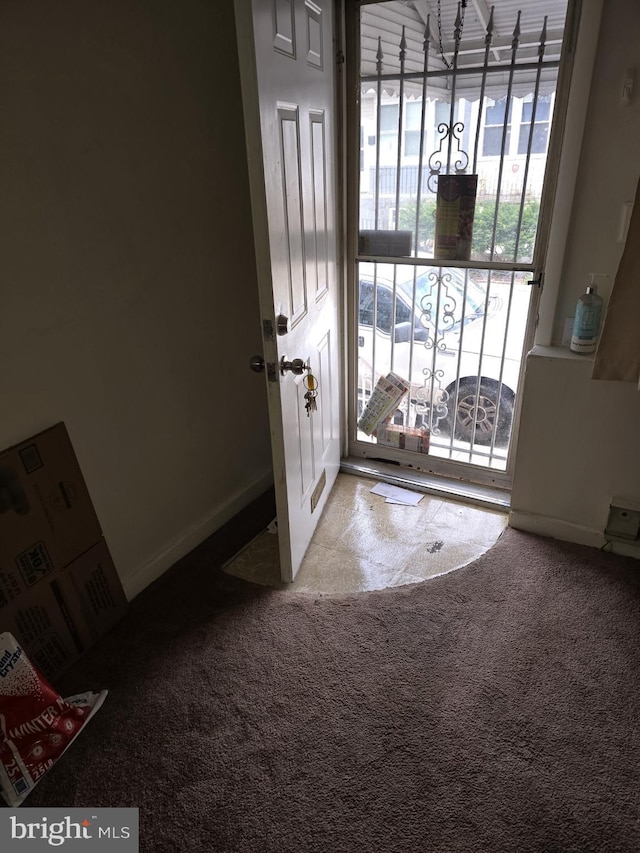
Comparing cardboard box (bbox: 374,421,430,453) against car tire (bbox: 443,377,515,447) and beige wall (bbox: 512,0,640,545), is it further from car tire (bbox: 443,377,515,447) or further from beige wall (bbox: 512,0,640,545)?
beige wall (bbox: 512,0,640,545)

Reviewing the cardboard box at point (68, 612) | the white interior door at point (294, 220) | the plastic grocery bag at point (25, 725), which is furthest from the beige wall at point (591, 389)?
the plastic grocery bag at point (25, 725)

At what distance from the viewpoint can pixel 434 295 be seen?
2352 millimetres

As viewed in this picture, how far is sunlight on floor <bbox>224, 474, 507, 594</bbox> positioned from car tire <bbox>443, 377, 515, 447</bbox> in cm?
34

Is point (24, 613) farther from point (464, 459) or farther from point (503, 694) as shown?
point (464, 459)

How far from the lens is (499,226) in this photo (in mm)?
2111

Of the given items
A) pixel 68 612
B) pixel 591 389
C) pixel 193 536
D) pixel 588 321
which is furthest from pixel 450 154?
pixel 68 612

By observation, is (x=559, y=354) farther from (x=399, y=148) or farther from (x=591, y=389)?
(x=399, y=148)

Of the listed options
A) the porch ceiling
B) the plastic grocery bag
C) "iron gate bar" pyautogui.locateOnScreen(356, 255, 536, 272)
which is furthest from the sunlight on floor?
the porch ceiling

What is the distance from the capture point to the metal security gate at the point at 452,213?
1.94 m

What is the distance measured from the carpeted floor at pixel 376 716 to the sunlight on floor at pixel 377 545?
9cm

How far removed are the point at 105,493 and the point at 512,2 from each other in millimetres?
2140

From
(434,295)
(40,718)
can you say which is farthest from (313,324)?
A: (40,718)

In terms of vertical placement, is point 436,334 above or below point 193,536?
above

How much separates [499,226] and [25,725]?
224 centimetres
